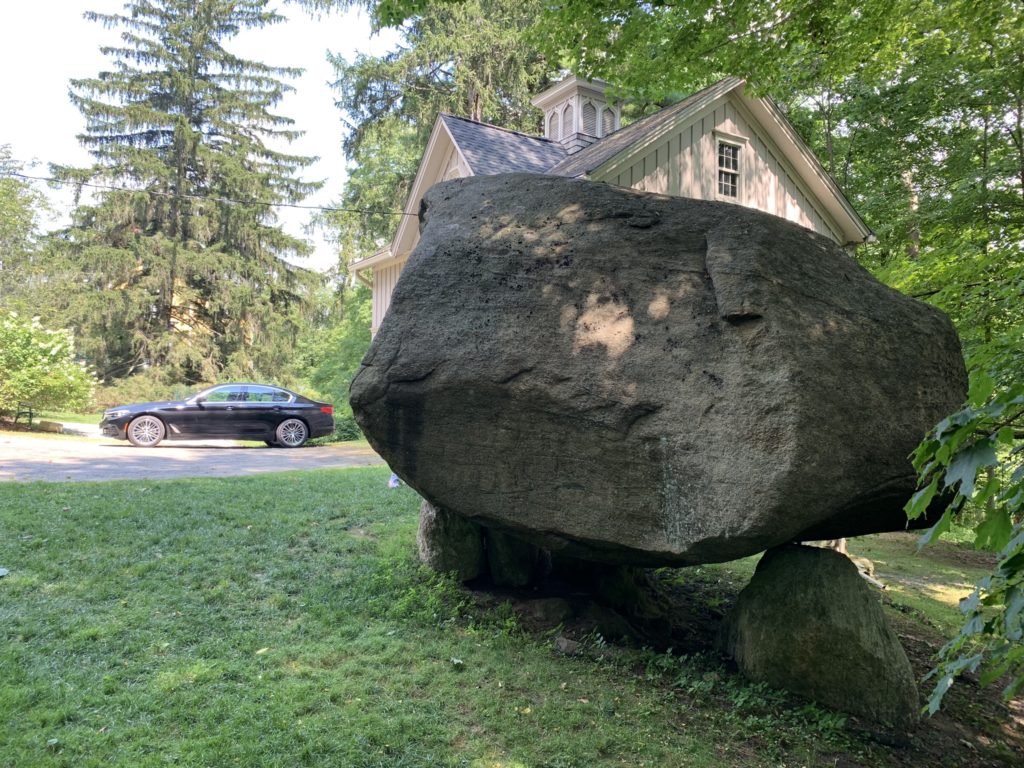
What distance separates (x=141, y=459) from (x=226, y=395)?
398cm

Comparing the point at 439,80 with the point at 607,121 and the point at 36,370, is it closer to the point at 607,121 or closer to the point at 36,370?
the point at 607,121

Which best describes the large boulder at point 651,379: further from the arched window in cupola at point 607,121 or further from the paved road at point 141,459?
the arched window in cupola at point 607,121

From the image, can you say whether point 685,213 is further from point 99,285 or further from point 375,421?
point 99,285

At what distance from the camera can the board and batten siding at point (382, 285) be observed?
1759cm

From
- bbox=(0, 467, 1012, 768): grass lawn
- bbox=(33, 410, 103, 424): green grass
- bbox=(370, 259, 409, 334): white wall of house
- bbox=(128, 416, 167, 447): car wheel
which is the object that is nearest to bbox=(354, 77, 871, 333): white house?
bbox=(370, 259, 409, 334): white wall of house

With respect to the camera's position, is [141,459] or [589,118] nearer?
[141,459]

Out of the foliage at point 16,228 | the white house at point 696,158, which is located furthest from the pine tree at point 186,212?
the white house at point 696,158

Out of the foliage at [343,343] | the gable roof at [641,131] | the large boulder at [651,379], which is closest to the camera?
the large boulder at [651,379]

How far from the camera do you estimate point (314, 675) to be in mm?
4633

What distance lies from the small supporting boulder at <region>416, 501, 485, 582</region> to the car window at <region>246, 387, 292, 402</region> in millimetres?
11260

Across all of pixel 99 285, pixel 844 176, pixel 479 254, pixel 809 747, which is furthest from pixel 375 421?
pixel 99 285

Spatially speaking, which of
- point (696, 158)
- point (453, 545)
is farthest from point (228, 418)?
point (696, 158)

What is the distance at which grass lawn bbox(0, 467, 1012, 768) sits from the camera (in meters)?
3.88

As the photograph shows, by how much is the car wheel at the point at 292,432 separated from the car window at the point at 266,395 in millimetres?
587
